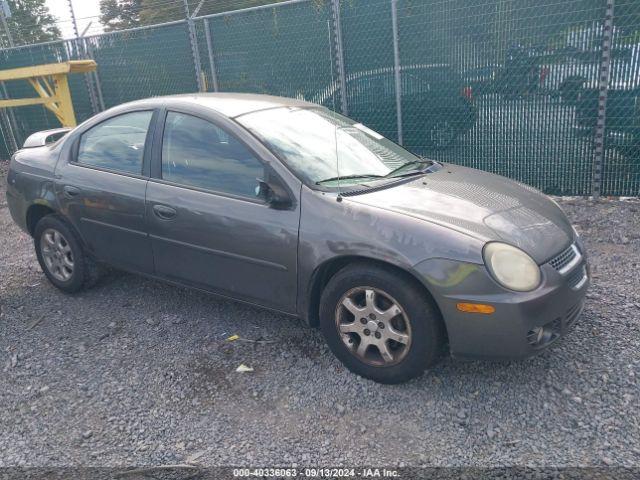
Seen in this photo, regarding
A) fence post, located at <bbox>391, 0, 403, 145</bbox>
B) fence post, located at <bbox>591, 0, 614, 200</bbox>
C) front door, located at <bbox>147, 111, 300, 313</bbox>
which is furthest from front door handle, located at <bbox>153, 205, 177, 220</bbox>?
fence post, located at <bbox>591, 0, 614, 200</bbox>

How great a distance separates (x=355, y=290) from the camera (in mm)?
3082

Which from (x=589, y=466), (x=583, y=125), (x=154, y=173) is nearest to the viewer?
(x=589, y=466)

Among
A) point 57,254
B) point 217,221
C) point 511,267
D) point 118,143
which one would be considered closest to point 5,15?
point 57,254

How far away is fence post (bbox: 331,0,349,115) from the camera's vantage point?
23.7ft

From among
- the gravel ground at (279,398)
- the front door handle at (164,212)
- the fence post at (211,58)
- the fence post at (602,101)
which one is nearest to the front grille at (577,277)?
the gravel ground at (279,398)

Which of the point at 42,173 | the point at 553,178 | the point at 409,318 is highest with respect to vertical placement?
the point at 42,173

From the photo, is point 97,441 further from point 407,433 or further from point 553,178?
point 553,178

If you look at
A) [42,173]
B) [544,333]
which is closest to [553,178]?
[544,333]

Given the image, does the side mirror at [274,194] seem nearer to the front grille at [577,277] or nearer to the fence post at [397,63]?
the front grille at [577,277]

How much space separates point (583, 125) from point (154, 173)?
4926 mm

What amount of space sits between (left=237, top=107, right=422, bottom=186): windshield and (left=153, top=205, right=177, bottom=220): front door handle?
75cm

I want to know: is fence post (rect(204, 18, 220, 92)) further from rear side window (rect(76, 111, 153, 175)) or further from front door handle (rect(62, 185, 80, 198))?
front door handle (rect(62, 185, 80, 198))

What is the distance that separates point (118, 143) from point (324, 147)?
1.61 metres

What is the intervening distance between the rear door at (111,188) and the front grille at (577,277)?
2710 mm
